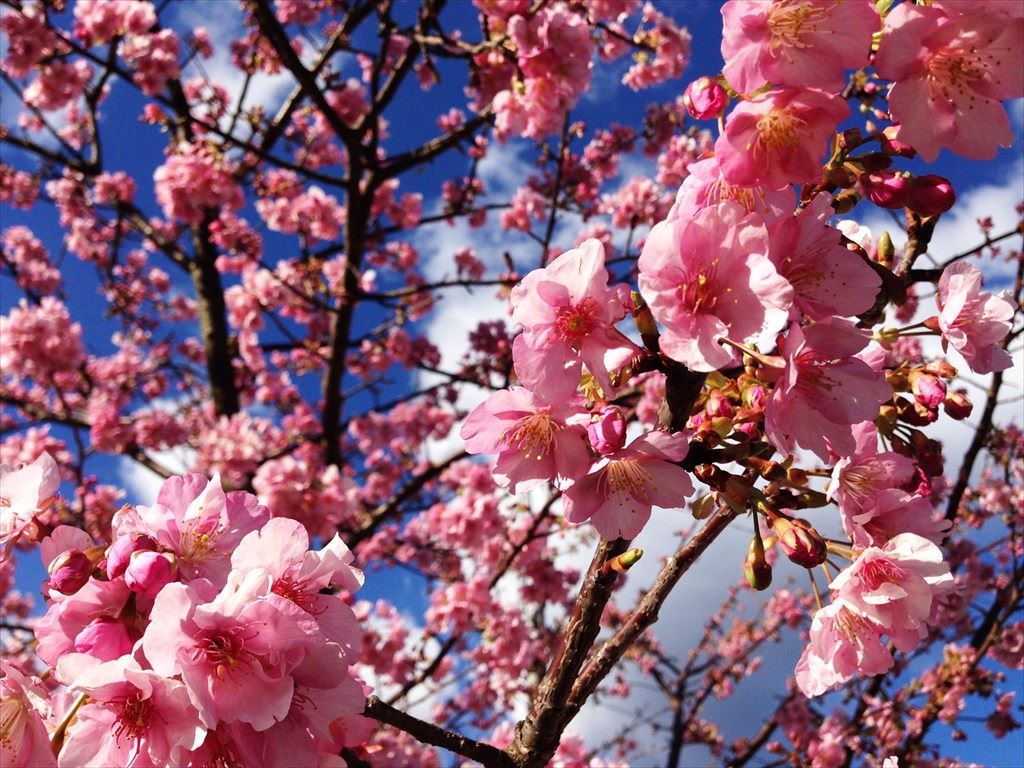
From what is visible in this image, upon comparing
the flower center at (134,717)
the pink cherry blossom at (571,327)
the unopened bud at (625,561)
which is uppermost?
the pink cherry blossom at (571,327)

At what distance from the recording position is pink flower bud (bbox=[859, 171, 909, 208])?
3.59 feet

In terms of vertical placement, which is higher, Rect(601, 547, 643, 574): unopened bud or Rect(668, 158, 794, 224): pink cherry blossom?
Rect(668, 158, 794, 224): pink cherry blossom

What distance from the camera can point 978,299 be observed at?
1.29 meters

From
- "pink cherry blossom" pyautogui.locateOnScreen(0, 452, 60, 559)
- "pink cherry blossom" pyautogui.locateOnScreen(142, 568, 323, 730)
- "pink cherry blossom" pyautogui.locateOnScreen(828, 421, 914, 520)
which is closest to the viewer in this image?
"pink cherry blossom" pyautogui.locateOnScreen(142, 568, 323, 730)

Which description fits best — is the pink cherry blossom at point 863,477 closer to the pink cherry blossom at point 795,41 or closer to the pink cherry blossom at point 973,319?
the pink cherry blossom at point 973,319

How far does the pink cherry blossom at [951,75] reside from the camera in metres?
0.97

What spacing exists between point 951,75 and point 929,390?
19.8 inches

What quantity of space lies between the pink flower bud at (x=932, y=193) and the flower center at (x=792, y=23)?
30cm

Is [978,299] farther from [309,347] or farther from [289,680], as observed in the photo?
[309,347]

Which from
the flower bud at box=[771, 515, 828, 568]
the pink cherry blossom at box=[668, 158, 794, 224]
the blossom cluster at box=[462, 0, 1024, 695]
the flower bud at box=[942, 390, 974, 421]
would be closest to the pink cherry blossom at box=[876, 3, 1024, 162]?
the blossom cluster at box=[462, 0, 1024, 695]

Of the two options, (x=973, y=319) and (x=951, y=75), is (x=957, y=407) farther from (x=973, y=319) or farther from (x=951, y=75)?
(x=951, y=75)

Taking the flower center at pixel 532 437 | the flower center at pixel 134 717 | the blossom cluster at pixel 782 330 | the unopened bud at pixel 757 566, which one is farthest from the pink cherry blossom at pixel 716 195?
the flower center at pixel 134 717

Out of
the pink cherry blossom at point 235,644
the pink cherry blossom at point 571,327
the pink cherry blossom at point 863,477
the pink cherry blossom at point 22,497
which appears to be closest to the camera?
the pink cherry blossom at point 235,644

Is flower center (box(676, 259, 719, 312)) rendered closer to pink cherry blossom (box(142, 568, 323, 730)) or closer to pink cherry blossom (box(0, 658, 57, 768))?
pink cherry blossom (box(142, 568, 323, 730))
